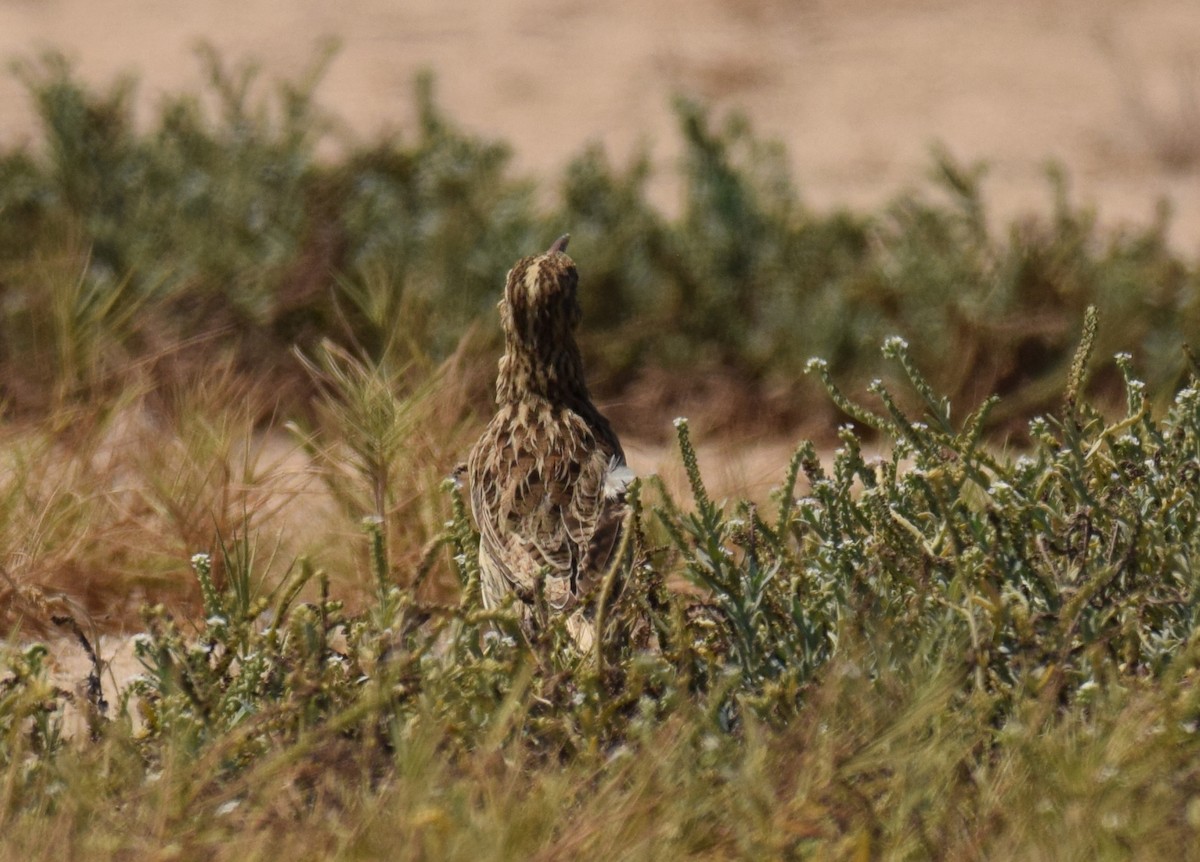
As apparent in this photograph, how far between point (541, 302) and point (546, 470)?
449 mm

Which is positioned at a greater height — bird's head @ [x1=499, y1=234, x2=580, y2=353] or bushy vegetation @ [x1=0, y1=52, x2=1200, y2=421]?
bird's head @ [x1=499, y1=234, x2=580, y2=353]

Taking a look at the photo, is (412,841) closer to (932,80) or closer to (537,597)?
(537,597)

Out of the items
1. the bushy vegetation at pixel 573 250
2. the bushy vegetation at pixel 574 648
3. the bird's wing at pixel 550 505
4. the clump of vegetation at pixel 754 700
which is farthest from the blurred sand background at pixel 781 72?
the clump of vegetation at pixel 754 700

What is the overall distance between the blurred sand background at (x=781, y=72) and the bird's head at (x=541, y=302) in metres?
6.42

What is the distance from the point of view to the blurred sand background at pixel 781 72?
11602 millimetres

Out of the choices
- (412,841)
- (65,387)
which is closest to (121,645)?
(65,387)

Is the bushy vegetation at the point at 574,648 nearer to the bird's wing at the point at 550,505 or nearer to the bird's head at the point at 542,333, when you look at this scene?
the bird's wing at the point at 550,505

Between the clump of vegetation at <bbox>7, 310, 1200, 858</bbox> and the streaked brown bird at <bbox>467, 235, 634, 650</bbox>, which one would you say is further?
the streaked brown bird at <bbox>467, 235, 634, 650</bbox>

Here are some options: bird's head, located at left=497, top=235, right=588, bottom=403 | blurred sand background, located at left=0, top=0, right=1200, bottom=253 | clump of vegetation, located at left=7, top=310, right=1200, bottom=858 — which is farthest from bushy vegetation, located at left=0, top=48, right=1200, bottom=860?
blurred sand background, located at left=0, top=0, right=1200, bottom=253

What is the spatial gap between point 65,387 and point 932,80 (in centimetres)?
942

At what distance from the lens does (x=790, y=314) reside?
7773mm

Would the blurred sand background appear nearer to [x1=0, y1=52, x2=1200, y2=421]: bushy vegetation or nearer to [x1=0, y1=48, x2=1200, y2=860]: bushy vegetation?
[x1=0, y1=52, x2=1200, y2=421]: bushy vegetation

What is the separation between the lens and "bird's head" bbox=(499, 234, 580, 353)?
13.9 ft

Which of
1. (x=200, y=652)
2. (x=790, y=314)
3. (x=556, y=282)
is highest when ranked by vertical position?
(x=556, y=282)
